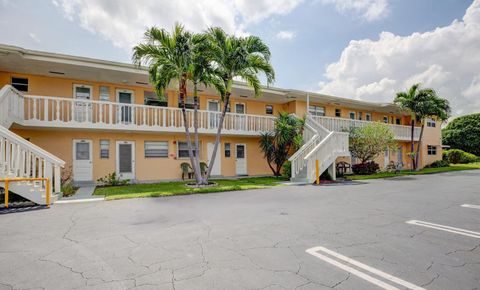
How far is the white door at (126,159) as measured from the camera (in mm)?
13008

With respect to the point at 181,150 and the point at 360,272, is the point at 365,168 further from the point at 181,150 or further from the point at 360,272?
the point at 360,272

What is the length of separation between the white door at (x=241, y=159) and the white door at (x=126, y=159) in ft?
21.2

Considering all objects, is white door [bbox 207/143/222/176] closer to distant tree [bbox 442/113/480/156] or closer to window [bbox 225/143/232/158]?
window [bbox 225/143/232/158]

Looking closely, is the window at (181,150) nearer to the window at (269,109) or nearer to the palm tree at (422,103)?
the window at (269,109)

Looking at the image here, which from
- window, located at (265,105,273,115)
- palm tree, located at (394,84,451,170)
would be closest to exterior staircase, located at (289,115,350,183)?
window, located at (265,105,273,115)

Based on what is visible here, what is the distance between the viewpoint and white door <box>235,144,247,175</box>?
53.2 feet

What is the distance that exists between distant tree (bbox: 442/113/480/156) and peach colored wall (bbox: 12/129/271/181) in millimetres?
37631

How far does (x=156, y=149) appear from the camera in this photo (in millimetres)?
13898

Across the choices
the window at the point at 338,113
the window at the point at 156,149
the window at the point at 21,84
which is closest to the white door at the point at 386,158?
the window at the point at 338,113

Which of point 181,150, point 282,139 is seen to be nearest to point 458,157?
point 282,139

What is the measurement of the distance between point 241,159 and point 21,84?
12424mm

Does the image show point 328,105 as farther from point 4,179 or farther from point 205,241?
point 4,179

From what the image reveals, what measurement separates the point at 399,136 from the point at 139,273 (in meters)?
23.6

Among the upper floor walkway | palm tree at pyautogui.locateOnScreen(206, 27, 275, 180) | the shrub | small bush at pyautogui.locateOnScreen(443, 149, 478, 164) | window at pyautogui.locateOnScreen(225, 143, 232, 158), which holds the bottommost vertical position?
the shrub
